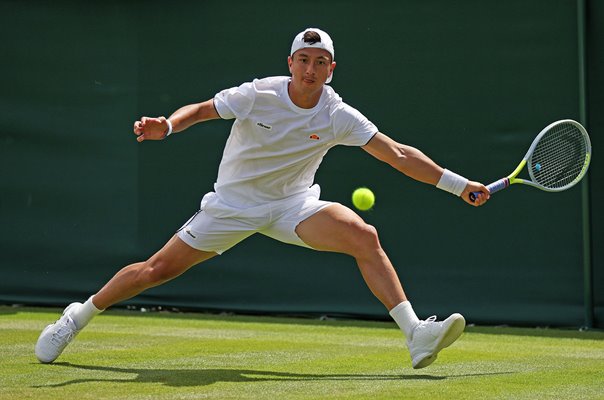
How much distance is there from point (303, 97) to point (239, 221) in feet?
2.26

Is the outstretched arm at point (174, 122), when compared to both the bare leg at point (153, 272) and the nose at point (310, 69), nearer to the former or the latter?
the nose at point (310, 69)

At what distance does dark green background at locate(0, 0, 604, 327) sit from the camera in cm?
823

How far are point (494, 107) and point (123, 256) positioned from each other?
3.07 meters

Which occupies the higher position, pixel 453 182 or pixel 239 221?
pixel 453 182

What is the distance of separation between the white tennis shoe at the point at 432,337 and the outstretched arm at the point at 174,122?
1.41 meters

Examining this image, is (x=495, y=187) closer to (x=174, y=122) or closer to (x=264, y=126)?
(x=264, y=126)

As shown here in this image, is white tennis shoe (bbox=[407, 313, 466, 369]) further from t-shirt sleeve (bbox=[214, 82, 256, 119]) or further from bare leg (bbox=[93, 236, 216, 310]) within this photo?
t-shirt sleeve (bbox=[214, 82, 256, 119])

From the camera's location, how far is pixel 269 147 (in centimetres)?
581

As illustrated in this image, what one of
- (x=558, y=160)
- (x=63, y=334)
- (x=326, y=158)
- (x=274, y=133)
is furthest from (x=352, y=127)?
(x=326, y=158)

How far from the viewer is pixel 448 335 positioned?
5.36 meters

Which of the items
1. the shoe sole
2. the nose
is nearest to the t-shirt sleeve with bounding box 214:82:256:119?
the nose

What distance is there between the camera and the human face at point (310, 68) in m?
5.66

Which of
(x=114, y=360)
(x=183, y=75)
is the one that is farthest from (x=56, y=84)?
(x=114, y=360)

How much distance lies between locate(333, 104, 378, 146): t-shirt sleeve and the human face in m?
0.18
